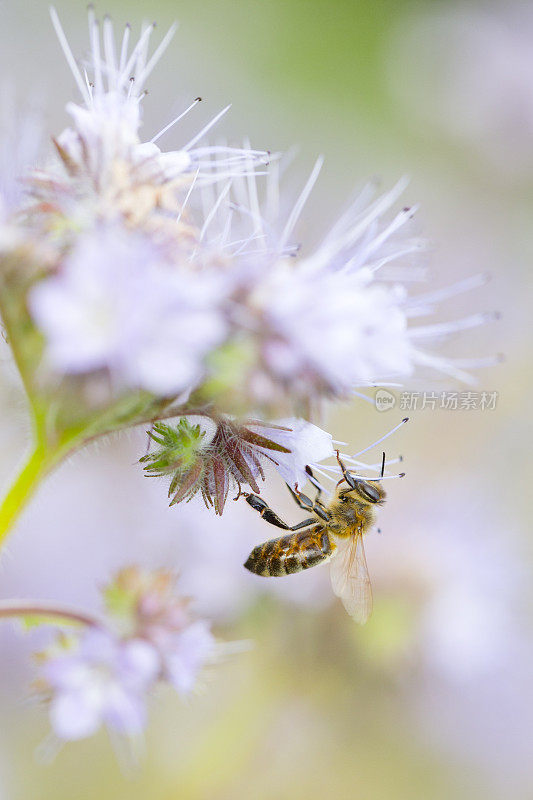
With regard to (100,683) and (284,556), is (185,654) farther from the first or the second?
(284,556)

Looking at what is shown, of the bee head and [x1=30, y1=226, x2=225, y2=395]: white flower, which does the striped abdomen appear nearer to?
the bee head

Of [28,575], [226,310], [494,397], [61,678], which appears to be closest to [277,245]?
[226,310]

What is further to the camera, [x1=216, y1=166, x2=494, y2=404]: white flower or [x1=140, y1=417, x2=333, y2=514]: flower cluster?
[x1=140, y1=417, x2=333, y2=514]: flower cluster

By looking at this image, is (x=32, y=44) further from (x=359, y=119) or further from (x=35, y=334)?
(x=35, y=334)

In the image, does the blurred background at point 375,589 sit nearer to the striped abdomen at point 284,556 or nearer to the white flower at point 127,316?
the striped abdomen at point 284,556

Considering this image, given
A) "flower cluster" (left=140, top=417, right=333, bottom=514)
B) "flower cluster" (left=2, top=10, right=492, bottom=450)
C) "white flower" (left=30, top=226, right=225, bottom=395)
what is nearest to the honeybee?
"flower cluster" (left=140, top=417, right=333, bottom=514)
